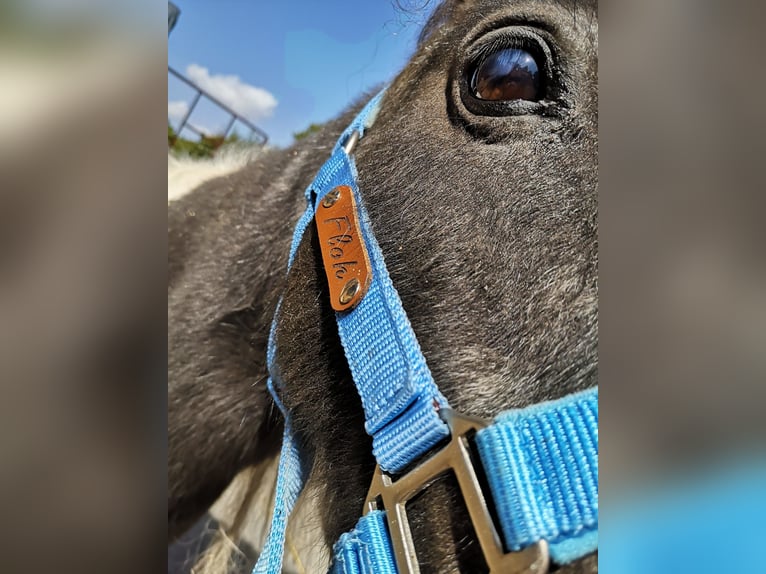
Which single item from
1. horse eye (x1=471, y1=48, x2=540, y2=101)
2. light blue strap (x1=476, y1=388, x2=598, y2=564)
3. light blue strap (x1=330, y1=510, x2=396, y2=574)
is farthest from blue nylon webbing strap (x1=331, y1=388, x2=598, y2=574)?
horse eye (x1=471, y1=48, x2=540, y2=101)

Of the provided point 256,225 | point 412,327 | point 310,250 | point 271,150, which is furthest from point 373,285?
point 271,150

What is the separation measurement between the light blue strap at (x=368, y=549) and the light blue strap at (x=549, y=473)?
123 mm

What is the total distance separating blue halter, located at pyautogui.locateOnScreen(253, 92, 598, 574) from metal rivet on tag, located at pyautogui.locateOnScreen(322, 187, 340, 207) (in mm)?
48

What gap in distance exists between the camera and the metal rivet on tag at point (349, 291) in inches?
21.9

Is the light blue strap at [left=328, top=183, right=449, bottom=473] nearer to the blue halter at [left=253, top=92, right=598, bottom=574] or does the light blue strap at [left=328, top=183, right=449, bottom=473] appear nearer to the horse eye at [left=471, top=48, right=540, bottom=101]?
the blue halter at [left=253, top=92, right=598, bottom=574]

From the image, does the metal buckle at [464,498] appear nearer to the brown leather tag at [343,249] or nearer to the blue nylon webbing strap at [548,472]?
the blue nylon webbing strap at [548,472]

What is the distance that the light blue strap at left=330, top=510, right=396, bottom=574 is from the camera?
468mm

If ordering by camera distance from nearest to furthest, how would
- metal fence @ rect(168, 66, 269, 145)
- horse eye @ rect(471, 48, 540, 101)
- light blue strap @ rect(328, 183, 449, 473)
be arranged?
light blue strap @ rect(328, 183, 449, 473) < horse eye @ rect(471, 48, 540, 101) < metal fence @ rect(168, 66, 269, 145)

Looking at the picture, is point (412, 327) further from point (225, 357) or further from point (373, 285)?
point (225, 357)

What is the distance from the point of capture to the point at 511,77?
0.57 m
